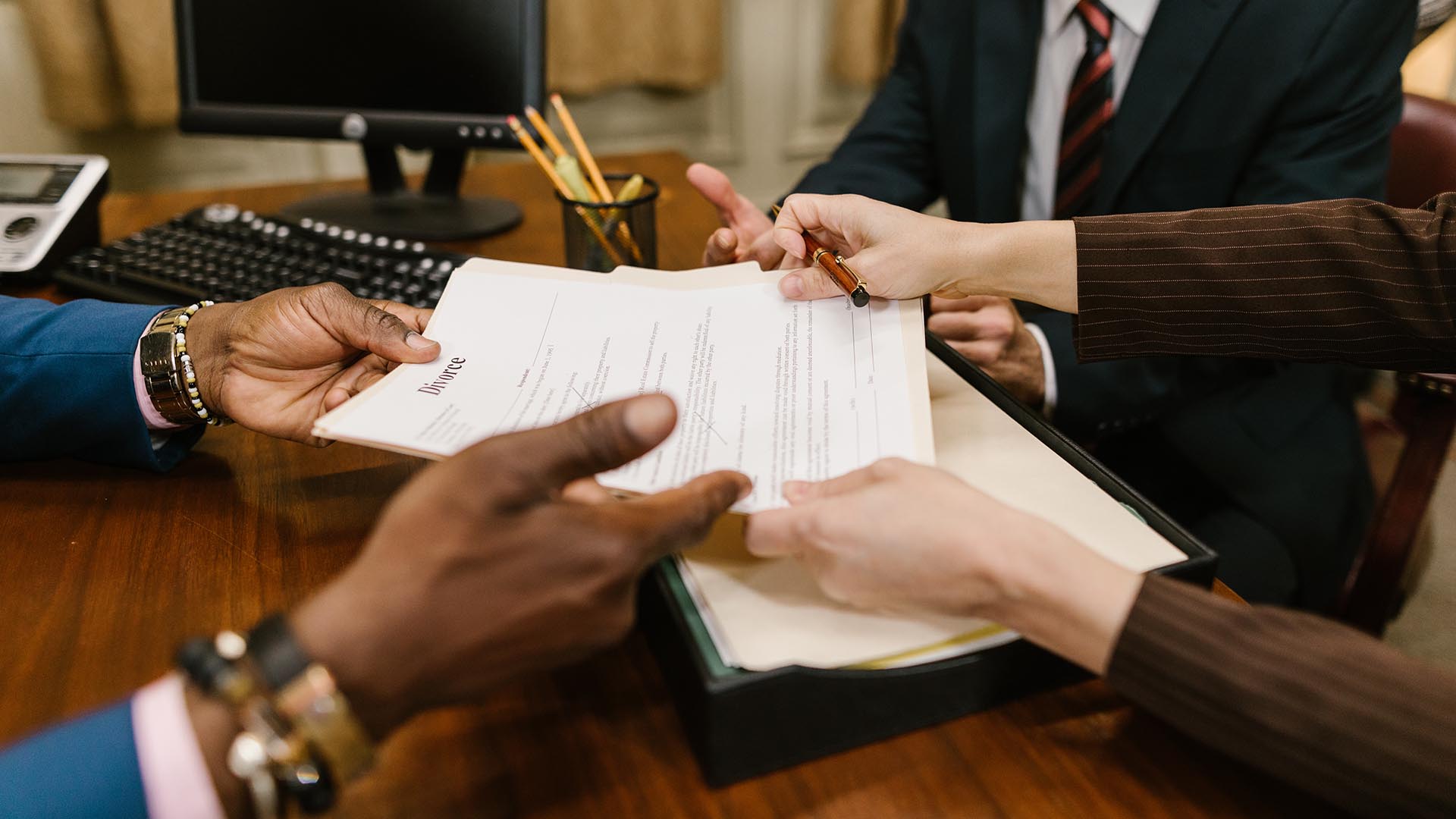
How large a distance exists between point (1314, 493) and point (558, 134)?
197 cm

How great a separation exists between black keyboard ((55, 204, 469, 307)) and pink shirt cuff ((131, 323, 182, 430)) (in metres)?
0.23

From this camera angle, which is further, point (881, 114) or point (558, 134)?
point (558, 134)

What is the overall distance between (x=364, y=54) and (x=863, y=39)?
5.37 ft

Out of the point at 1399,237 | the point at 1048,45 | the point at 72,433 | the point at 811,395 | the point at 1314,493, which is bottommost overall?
the point at 1314,493

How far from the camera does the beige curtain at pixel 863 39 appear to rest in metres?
2.47

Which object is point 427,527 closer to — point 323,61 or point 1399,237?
point 1399,237

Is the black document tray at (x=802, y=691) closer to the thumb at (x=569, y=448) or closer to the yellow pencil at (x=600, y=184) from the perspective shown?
the thumb at (x=569, y=448)

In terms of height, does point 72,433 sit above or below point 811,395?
below

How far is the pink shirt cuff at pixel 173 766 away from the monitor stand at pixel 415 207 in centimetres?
86

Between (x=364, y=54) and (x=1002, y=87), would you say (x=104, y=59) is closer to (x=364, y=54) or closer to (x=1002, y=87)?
(x=364, y=54)

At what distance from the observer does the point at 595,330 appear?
0.70m

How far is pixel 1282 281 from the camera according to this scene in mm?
752

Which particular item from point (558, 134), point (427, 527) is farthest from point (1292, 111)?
point (558, 134)

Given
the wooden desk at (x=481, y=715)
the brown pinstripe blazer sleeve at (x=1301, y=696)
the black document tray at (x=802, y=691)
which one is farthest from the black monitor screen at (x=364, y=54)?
the brown pinstripe blazer sleeve at (x=1301, y=696)
